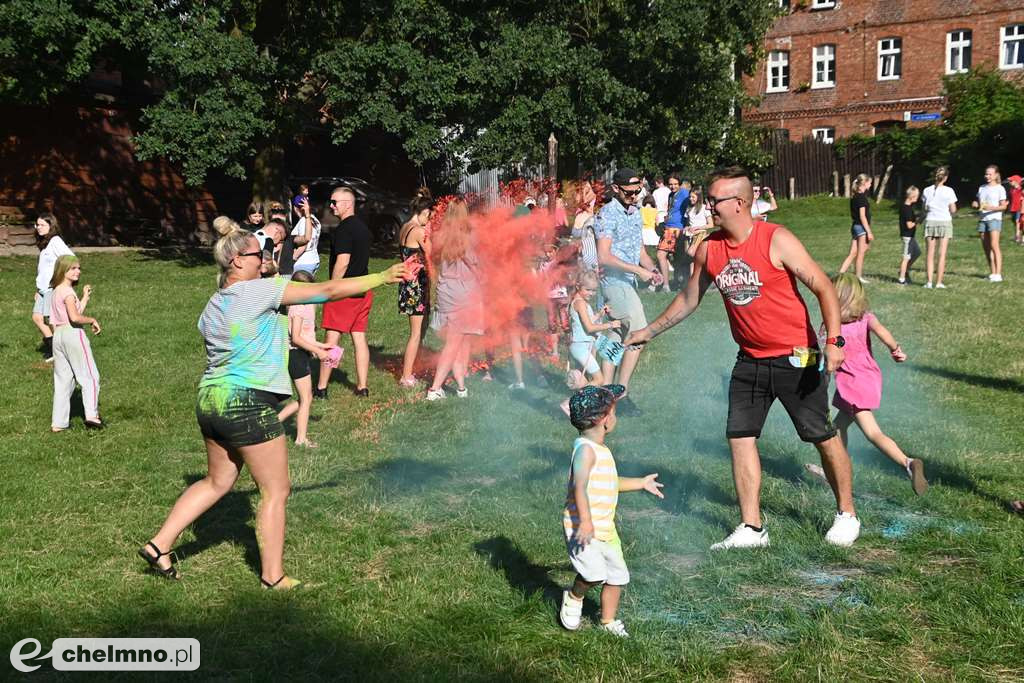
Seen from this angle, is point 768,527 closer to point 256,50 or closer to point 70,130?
point 256,50

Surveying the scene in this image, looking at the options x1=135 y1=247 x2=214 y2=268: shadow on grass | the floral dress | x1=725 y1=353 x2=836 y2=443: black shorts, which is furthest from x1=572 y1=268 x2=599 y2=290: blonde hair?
x1=135 y1=247 x2=214 y2=268: shadow on grass

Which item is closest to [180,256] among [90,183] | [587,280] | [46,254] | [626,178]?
[90,183]

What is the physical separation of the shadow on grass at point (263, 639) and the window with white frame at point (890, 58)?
43604 mm

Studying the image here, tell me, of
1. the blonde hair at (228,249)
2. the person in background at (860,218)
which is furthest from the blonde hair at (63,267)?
the person in background at (860,218)

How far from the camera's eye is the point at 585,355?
8.94 m

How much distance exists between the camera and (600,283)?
9.05 metres

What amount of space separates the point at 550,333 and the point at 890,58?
3761 cm

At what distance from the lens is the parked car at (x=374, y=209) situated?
2578cm

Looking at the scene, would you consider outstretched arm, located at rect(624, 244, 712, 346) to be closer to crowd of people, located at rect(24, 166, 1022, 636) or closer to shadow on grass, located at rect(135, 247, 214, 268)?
crowd of people, located at rect(24, 166, 1022, 636)

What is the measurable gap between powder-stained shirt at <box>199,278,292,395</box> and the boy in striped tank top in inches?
63.2

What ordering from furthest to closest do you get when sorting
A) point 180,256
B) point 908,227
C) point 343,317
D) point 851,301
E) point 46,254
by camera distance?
point 180,256
point 908,227
point 46,254
point 343,317
point 851,301

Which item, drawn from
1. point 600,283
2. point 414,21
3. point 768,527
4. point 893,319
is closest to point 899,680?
point 768,527

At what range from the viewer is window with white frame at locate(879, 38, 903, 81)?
4300 centimetres

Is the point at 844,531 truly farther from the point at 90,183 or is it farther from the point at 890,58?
the point at 890,58
